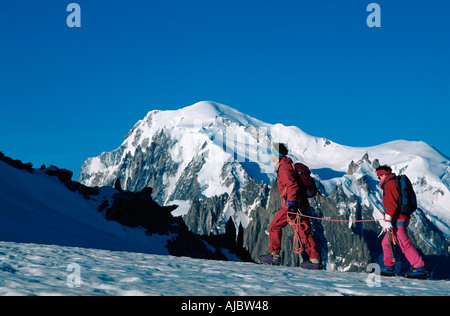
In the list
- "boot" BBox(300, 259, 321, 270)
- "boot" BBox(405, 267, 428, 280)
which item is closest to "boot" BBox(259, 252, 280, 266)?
"boot" BBox(300, 259, 321, 270)

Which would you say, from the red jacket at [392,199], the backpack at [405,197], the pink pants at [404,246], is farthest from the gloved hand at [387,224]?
the backpack at [405,197]

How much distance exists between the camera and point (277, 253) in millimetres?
12719

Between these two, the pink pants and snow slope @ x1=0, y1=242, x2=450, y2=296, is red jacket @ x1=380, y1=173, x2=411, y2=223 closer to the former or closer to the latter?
the pink pants

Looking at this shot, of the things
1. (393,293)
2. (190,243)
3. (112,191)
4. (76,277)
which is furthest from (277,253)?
(112,191)

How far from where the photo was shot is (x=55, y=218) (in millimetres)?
54250

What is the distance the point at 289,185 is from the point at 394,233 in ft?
8.58

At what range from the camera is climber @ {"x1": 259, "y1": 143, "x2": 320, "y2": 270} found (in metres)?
12.0

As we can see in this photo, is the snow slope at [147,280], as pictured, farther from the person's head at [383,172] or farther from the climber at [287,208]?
the person's head at [383,172]

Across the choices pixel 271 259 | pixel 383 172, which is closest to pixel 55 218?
pixel 271 259

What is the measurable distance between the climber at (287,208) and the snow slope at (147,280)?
2.68 metres

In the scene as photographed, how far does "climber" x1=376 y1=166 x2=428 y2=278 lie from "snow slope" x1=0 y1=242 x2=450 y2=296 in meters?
2.72

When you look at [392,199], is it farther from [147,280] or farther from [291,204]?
[147,280]
